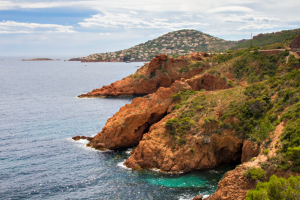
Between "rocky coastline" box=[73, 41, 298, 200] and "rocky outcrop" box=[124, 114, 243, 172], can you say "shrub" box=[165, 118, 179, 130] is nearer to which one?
"rocky coastline" box=[73, 41, 298, 200]

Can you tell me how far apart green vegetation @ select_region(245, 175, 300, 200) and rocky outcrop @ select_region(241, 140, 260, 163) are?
36.7 feet

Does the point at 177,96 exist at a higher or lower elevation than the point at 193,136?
higher

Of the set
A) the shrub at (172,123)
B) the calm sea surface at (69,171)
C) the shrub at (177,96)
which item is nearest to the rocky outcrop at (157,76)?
the calm sea surface at (69,171)

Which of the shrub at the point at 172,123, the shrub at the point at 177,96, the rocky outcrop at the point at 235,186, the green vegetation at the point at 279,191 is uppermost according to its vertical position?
the shrub at the point at 177,96

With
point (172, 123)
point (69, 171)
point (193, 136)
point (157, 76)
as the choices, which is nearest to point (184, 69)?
point (157, 76)

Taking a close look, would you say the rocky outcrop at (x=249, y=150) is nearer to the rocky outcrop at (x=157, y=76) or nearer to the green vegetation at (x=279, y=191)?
the green vegetation at (x=279, y=191)

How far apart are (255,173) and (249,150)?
8.63 m

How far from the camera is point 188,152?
3581 centimetres

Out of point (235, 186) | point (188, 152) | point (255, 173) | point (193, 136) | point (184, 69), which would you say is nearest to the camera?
point (255, 173)

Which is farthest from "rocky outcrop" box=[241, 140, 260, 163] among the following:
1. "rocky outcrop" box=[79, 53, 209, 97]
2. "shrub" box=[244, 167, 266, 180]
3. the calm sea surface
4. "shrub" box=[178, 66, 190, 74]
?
"shrub" box=[178, 66, 190, 74]

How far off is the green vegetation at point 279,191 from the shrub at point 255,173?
380cm

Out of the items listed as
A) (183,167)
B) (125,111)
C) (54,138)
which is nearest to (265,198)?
(183,167)

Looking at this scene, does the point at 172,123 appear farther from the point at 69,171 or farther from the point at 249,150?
the point at 69,171

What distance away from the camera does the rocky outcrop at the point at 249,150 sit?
31691mm
